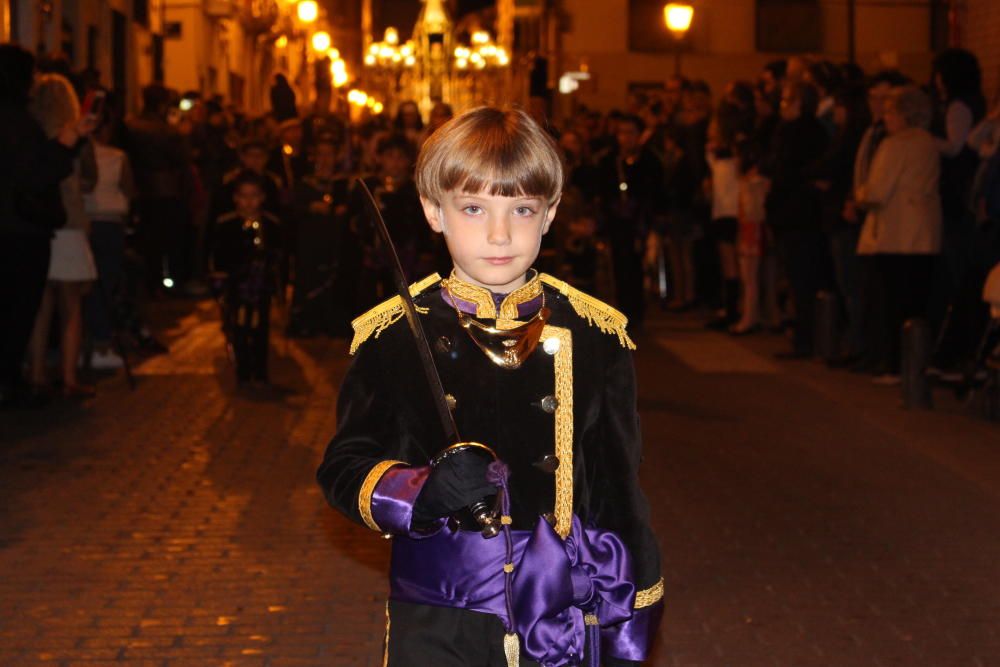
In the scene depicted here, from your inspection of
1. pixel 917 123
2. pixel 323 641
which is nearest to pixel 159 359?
pixel 917 123

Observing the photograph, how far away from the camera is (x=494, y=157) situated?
10.4 feet

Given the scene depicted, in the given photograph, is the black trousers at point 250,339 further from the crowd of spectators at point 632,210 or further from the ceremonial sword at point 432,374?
the ceremonial sword at point 432,374

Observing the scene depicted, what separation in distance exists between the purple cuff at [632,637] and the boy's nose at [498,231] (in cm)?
74

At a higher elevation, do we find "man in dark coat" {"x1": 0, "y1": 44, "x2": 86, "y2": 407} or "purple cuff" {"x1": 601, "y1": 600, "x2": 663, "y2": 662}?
"man in dark coat" {"x1": 0, "y1": 44, "x2": 86, "y2": 407}

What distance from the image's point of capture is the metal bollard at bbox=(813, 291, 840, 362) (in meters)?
13.5

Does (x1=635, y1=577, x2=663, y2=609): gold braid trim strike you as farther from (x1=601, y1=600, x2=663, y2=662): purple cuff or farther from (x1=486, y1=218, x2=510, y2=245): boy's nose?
(x1=486, y1=218, x2=510, y2=245): boy's nose

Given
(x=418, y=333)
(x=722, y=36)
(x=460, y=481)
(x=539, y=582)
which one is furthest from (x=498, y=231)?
(x=722, y=36)

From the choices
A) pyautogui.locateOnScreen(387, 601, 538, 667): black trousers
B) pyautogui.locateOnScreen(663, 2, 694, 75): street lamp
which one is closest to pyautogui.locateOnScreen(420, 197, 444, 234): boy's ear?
pyautogui.locateOnScreen(387, 601, 538, 667): black trousers

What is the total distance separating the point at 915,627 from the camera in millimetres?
5984

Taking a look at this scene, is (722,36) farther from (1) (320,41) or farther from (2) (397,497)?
(2) (397,497)

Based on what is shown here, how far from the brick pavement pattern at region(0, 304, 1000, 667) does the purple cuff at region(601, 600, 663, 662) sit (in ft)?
7.47

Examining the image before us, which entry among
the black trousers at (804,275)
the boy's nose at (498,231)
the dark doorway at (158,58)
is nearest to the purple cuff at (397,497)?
the boy's nose at (498,231)

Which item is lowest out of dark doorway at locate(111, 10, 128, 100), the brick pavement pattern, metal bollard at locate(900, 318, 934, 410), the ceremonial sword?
the brick pavement pattern

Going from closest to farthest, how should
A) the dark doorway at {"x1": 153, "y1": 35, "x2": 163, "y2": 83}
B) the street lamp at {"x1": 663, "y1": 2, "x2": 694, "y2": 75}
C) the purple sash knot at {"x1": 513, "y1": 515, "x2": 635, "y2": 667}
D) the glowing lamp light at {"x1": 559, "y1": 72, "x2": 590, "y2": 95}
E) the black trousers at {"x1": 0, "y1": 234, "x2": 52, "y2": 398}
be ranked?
the purple sash knot at {"x1": 513, "y1": 515, "x2": 635, "y2": 667}, the black trousers at {"x1": 0, "y1": 234, "x2": 52, "y2": 398}, the street lamp at {"x1": 663, "y1": 2, "x2": 694, "y2": 75}, the dark doorway at {"x1": 153, "y1": 35, "x2": 163, "y2": 83}, the glowing lamp light at {"x1": 559, "y1": 72, "x2": 590, "y2": 95}
